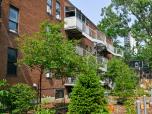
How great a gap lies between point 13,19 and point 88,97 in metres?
12.4

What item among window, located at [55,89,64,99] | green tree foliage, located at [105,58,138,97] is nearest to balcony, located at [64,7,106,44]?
green tree foliage, located at [105,58,138,97]

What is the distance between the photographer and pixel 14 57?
24.8 meters

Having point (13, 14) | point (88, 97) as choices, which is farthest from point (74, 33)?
point (88, 97)

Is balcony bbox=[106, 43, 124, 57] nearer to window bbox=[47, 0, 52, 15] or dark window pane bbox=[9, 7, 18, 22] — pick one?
window bbox=[47, 0, 52, 15]

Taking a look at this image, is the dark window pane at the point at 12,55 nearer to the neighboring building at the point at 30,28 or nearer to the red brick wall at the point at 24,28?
the neighboring building at the point at 30,28

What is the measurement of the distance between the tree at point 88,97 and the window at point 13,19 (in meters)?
11.1

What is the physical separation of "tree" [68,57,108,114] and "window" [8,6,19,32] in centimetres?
1109

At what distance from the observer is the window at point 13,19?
24.8m

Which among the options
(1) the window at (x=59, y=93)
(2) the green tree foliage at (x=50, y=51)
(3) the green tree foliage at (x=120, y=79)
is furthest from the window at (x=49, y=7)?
(2) the green tree foliage at (x=50, y=51)

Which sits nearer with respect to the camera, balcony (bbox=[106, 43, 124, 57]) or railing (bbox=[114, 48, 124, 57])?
balcony (bbox=[106, 43, 124, 57])

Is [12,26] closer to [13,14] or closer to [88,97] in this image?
[13,14]

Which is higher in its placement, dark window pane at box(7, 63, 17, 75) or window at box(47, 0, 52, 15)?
window at box(47, 0, 52, 15)

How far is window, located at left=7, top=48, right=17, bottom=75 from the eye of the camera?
24.0 metres

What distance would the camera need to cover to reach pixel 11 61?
24312 millimetres
